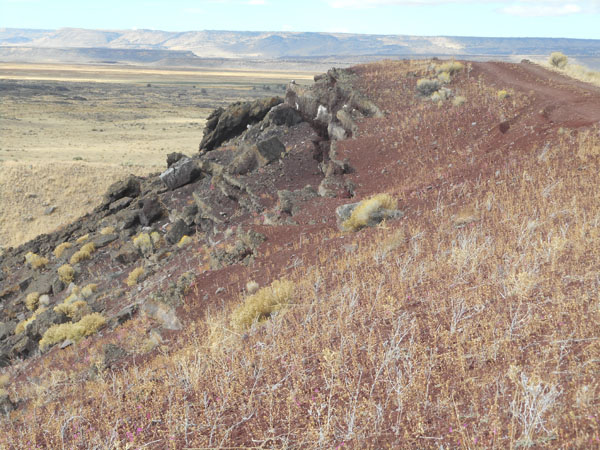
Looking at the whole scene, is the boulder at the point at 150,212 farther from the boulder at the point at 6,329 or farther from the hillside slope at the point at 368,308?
the boulder at the point at 6,329

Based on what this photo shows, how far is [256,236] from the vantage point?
40.0 ft

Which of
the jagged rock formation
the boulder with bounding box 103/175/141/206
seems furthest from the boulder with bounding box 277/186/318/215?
the boulder with bounding box 103/175/141/206

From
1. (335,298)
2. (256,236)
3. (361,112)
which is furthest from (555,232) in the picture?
(361,112)

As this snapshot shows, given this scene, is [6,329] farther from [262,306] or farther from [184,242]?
[262,306]

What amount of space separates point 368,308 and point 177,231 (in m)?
13.6

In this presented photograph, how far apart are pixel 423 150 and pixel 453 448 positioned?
577 inches

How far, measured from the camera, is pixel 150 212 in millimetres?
21062

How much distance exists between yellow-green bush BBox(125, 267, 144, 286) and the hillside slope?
0.58 feet

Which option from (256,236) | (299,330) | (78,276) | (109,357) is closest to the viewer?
(299,330)

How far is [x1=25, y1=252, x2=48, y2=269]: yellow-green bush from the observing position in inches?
827

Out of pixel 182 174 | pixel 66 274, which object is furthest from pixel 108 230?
pixel 182 174

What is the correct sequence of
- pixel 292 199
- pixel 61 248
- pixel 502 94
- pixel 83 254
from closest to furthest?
pixel 292 199 < pixel 502 94 < pixel 83 254 < pixel 61 248

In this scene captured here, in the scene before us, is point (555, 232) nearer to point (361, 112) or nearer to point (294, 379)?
point (294, 379)

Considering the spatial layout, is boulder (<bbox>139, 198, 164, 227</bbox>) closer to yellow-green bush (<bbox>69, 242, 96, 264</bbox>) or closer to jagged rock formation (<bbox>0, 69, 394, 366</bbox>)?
jagged rock formation (<bbox>0, 69, 394, 366</bbox>)
